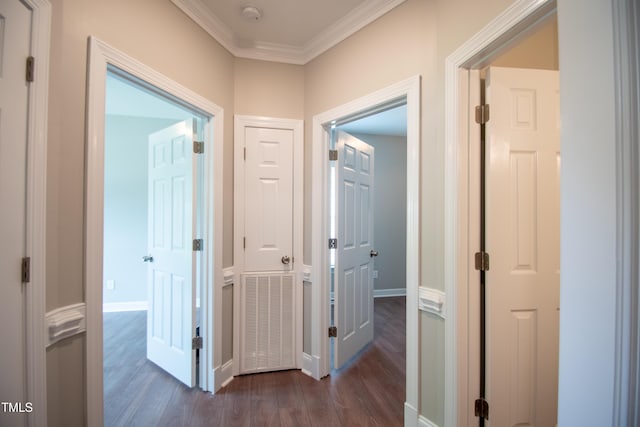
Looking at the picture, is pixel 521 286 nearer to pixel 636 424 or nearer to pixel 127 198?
pixel 636 424

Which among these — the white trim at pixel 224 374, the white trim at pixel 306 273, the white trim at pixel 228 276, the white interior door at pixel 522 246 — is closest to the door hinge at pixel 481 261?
the white interior door at pixel 522 246

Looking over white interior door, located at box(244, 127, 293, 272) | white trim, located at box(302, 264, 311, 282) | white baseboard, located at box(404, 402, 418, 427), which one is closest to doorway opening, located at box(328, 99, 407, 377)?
white trim, located at box(302, 264, 311, 282)

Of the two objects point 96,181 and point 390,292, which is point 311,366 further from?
point 390,292

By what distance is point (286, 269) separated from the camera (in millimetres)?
2309

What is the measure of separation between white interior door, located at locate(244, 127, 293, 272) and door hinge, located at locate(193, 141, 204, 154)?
34 centimetres

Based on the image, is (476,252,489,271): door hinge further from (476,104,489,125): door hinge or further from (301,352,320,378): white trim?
(301,352,320,378): white trim

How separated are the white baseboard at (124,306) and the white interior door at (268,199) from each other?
260 cm

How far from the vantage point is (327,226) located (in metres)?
2.21

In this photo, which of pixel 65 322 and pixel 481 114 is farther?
pixel 481 114

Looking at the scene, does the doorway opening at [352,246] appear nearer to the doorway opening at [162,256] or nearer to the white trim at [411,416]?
the white trim at [411,416]

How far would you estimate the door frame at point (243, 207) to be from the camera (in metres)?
2.20

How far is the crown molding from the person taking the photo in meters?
1.77

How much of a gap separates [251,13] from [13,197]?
1.72 metres

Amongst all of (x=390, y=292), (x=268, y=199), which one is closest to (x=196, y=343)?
(x=268, y=199)
